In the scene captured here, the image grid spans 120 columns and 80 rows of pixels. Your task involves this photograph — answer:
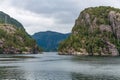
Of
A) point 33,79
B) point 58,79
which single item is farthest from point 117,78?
point 33,79

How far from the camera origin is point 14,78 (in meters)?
114

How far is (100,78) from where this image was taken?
370ft

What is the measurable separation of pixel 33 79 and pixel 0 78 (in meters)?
11.8

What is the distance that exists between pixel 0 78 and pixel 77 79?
88.0ft

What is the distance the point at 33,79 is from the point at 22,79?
3.76 m

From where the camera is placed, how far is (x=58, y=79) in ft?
369

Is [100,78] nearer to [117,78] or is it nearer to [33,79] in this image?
[117,78]

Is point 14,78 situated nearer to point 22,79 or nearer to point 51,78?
point 22,79

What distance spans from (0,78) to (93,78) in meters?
32.3

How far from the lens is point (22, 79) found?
11162 cm

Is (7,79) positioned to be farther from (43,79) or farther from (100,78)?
(100,78)

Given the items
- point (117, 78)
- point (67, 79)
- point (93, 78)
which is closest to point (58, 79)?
point (67, 79)

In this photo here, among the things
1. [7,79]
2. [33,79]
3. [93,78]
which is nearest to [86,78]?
[93,78]

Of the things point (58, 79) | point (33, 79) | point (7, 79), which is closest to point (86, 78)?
point (58, 79)
